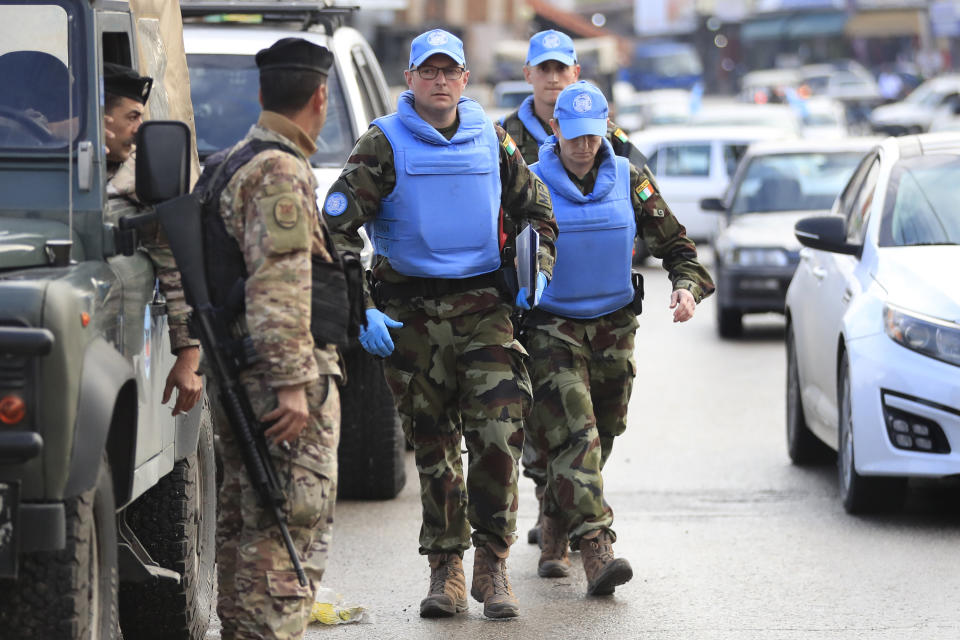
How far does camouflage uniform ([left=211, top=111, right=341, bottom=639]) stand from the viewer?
15.6ft

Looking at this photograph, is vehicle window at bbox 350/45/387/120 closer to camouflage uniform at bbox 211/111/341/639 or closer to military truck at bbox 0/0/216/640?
military truck at bbox 0/0/216/640

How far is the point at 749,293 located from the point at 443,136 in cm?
997

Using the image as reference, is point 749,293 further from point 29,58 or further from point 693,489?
point 29,58

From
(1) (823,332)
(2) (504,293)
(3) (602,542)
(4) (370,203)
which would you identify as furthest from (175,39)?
(1) (823,332)

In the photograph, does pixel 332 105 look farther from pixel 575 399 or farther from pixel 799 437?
pixel 575 399

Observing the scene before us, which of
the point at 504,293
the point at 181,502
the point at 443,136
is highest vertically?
the point at 443,136

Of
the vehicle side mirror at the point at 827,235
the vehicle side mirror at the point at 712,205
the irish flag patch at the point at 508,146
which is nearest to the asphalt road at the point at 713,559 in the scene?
the vehicle side mirror at the point at 827,235

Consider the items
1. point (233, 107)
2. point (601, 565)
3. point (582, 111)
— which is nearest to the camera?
point (601, 565)

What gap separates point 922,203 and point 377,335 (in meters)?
3.65

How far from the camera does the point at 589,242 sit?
7215mm

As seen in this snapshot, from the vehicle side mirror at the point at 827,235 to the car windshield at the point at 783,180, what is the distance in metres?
8.05

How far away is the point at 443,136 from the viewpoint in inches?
257

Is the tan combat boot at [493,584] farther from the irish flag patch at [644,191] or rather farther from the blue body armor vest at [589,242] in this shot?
the irish flag patch at [644,191]

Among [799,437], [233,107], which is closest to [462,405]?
[233,107]
